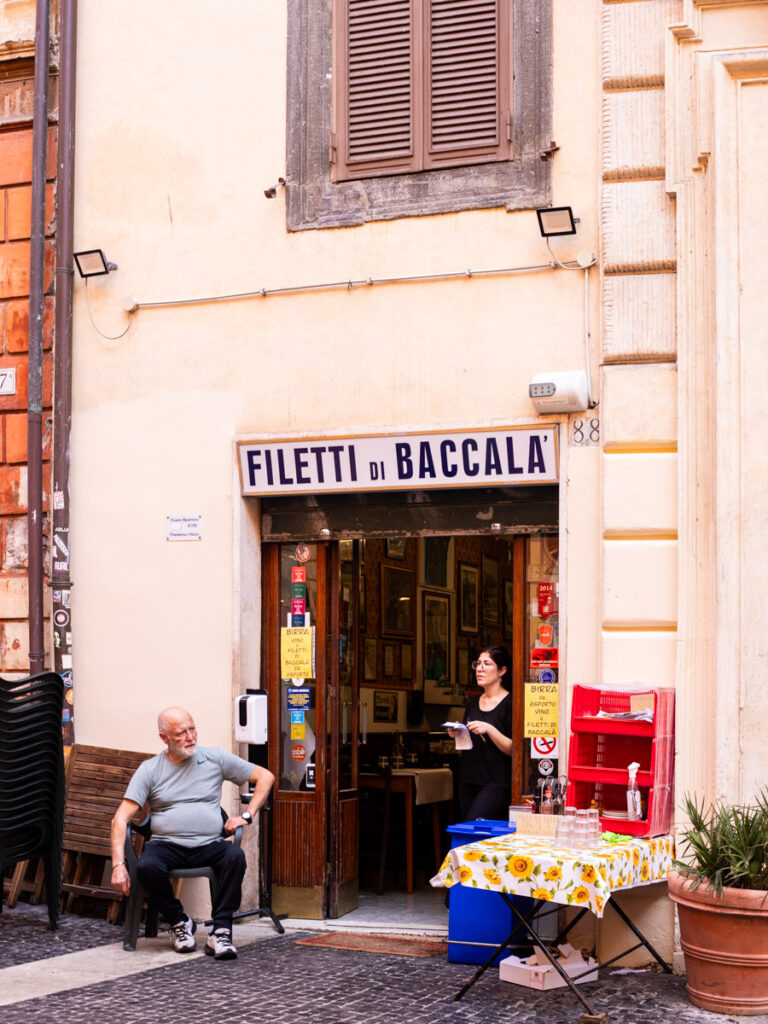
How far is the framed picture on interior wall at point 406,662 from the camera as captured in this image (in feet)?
39.0

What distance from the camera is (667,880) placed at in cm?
734

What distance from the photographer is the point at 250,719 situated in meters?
8.73

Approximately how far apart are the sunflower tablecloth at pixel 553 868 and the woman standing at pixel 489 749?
1.11 m

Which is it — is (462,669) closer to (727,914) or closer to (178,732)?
(178,732)

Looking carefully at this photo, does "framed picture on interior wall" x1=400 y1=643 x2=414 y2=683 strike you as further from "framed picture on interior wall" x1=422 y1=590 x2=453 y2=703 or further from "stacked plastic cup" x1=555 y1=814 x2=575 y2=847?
"stacked plastic cup" x1=555 y1=814 x2=575 y2=847

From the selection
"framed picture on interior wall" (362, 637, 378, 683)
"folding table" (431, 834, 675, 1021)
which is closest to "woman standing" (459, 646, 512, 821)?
"folding table" (431, 834, 675, 1021)

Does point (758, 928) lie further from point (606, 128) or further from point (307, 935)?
point (606, 128)

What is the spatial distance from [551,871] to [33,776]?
324 cm

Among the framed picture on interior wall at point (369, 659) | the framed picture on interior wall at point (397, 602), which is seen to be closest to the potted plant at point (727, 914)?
the framed picture on interior wall at point (369, 659)

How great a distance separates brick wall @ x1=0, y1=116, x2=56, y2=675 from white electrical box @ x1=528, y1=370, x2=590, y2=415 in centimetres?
340

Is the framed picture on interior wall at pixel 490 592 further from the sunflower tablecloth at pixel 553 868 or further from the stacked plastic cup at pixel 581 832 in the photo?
the stacked plastic cup at pixel 581 832

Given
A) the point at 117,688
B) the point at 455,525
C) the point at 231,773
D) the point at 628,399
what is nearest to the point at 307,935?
the point at 231,773

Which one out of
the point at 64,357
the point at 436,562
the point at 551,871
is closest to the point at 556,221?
the point at 64,357

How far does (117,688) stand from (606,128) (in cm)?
452
